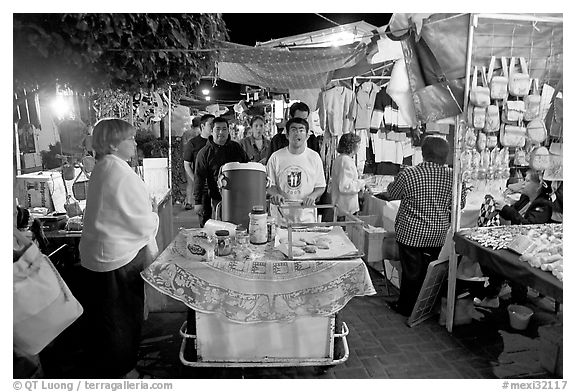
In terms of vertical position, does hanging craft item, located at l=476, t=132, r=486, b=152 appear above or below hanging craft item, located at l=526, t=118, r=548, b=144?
below

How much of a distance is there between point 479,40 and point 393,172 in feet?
14.1

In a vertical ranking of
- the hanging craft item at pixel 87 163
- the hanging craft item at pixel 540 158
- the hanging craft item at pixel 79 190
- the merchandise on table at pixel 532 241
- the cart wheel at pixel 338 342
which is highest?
the hanging craft item at pixel 540 158

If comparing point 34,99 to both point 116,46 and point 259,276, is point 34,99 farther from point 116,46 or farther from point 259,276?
point 259,276

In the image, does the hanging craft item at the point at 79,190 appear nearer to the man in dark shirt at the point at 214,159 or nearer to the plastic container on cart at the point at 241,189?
the man in dark shirt at the point at 214,159

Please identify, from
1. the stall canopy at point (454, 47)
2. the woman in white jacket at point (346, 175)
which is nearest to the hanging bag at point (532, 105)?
the stall canopy at point (454, 47)

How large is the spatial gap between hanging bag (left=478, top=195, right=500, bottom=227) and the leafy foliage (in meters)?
2.73

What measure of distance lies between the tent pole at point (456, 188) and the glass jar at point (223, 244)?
1.95 m

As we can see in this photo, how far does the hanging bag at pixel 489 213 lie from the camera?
13.5 feet

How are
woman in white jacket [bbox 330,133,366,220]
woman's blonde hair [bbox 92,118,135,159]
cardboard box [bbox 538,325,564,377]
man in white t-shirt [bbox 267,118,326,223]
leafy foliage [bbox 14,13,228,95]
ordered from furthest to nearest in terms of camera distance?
woman in white jacket [bbox 330,133,366,220] < man in white t-shirt [bbox 267,118,326,223] < cardboard box [bbox 538,325,564,377] < woman's blonde hair [bbox 92,118,135,159] < leafy foliage [bbox 14,13,228,95]

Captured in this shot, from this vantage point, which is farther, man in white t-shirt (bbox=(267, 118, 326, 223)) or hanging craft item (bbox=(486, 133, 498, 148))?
man in white t-shirt (bbox=(267, 118, 326, 223))

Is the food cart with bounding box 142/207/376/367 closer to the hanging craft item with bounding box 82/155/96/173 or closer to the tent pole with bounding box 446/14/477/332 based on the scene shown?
the tent pole with bounding box 446/14/477/332

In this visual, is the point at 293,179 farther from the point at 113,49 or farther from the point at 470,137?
the point at 113,49

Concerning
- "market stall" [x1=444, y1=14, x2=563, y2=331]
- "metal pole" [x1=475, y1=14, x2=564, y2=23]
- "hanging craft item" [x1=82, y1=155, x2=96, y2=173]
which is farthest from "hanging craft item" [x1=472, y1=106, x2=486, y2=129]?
"hanging craft item" [x1=82, y1=155, x2=96, y2=173]

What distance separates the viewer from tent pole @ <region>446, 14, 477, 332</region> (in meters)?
3.54
